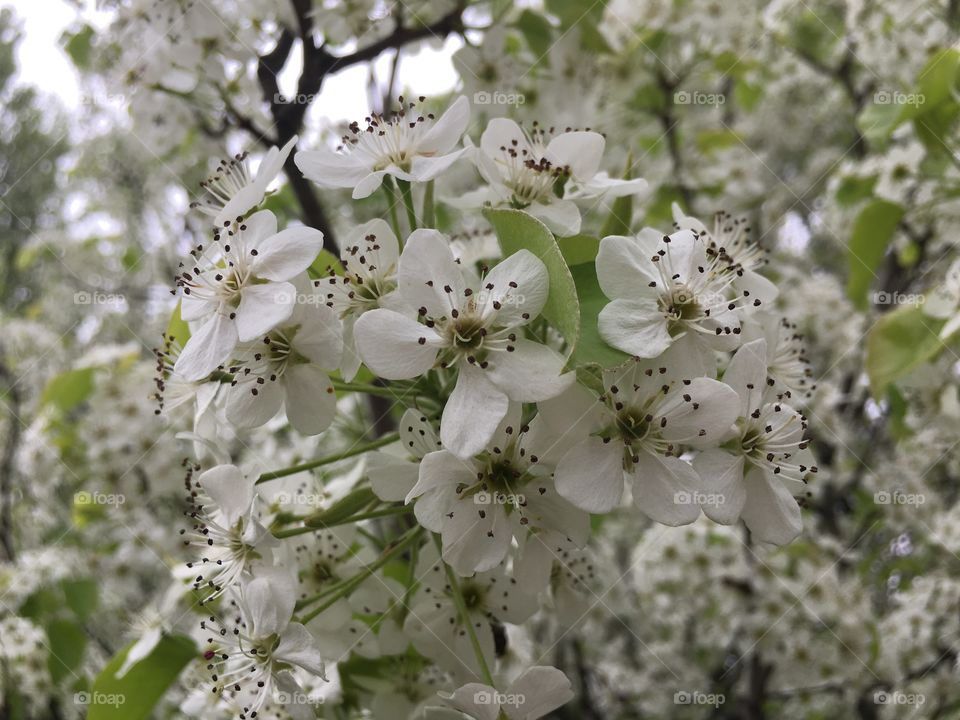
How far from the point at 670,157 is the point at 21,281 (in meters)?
4.63

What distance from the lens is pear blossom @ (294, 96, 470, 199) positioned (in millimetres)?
939

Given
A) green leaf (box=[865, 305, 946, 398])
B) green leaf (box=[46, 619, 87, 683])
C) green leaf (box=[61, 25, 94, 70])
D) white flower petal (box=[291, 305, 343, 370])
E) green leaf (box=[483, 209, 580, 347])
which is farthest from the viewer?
green leaf (box=[61, 25, 94, 70])

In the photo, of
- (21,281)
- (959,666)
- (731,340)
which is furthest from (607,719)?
(21,281)

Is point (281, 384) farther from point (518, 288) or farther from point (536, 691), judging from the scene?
point (536, 691)

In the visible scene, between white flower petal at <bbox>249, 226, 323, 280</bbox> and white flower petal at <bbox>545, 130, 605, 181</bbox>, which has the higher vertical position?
white flower petal at <bbox>249, 226, 323, 280</bbox>

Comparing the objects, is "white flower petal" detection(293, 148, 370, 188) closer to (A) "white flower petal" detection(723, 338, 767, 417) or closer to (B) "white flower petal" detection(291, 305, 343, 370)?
(B) "white flower petal" detection(291, 305, 343, 370)

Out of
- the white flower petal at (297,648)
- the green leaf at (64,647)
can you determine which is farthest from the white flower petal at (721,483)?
the green leaf at (64,647)

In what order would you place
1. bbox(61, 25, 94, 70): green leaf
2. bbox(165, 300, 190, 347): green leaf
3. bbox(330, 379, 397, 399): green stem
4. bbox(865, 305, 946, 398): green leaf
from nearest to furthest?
bbox(330, 379, 397, 399): green stem → bbox(165, 300, 190, 347): green leaf → bbox(865, 305, 946, 398): green leaf → bbox(61, 25, 94, 70): green leaf

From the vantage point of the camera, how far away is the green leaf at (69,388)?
2.18 metres

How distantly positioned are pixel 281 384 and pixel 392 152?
0.34m

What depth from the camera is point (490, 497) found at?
85 centimetres

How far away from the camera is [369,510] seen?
101cm

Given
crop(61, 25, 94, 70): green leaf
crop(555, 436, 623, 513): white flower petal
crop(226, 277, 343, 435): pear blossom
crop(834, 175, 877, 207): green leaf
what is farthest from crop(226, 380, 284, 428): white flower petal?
crop(834, 175, 877, 207): green leaf

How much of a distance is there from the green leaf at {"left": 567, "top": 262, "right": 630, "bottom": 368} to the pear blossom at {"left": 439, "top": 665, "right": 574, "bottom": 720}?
1.10ft
